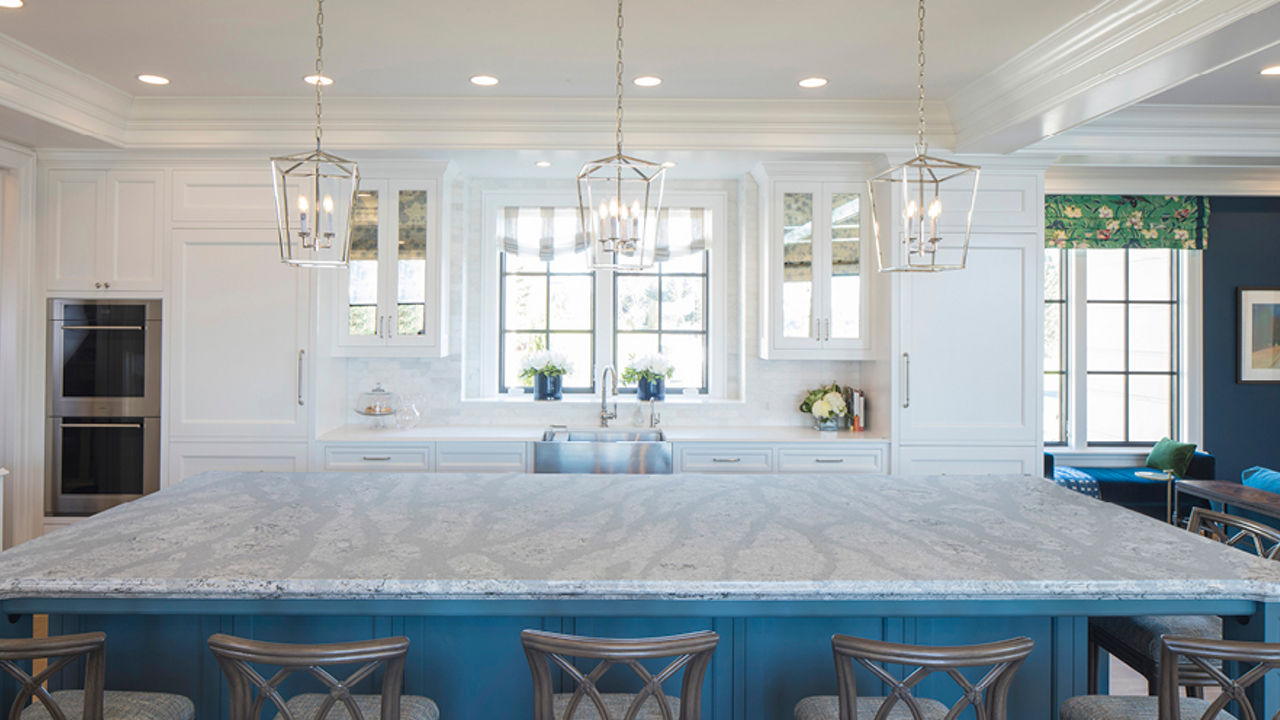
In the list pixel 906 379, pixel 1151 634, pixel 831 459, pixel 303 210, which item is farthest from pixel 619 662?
pixel 906 379

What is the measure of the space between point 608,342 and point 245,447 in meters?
2.17

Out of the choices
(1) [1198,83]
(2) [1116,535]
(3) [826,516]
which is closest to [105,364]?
(3) [826,516]

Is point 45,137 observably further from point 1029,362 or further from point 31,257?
point 1029,362

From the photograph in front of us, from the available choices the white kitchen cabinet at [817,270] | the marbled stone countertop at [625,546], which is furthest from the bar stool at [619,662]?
the white kitchen cabinet at [817,270]

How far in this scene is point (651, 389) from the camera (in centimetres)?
470

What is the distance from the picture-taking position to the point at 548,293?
5000mm

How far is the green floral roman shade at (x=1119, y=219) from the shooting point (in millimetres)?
5551

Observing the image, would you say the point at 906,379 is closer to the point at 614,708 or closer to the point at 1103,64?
the point at 1103,64

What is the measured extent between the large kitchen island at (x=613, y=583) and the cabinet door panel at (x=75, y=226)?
7.57 feet

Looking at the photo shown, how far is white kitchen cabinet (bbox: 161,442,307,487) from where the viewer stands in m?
4.07

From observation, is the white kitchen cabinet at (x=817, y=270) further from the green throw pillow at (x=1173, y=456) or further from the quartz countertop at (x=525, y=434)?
the green throw pillow at (x=1173, y=456)

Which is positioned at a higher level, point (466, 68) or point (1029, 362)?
point (466, 68)

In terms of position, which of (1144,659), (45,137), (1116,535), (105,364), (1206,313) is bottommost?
(1144,659)

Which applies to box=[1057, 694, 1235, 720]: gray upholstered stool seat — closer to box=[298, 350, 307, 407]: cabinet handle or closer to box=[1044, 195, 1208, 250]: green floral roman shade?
box=[298, 350, 307, 407]: cabinet handle
